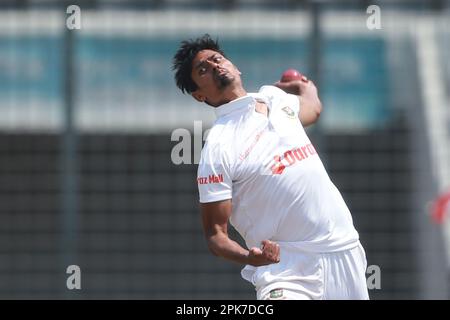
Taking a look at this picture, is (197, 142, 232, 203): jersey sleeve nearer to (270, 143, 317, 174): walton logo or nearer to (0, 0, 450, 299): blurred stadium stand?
(270, 143, 317, 174): walton logo

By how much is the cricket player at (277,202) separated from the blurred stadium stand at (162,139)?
108 inches

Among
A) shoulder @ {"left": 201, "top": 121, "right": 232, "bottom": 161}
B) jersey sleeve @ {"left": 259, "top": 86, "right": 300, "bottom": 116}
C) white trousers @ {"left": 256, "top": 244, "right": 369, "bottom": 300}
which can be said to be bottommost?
white trousers @ {"left": 256, "top": 244, "right": 369, "bottom": 300}

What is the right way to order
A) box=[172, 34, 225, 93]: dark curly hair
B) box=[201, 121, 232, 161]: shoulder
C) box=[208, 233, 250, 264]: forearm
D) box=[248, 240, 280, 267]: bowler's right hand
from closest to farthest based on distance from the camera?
box=[248, 240, 280, 267]: bowler's right hand → box=[208, 233, 250, 264]: forearm → box=[201, 121, 232, 161]: shoulder → box=[172, 34, 225, 93]: dark curly hair

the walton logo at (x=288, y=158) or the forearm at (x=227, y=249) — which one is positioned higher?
the walton logo at (x=288, y=158)

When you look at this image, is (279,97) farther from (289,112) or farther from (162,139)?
(162,139)

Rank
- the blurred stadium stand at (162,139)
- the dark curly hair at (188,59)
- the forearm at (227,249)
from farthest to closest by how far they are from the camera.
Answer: the blurred stadium stand at (162,139), the dark curly hair at (188,59), the forearm at (227,249)

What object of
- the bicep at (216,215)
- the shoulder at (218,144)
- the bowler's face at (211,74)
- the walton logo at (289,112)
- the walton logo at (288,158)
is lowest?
the bicep at (216,215)

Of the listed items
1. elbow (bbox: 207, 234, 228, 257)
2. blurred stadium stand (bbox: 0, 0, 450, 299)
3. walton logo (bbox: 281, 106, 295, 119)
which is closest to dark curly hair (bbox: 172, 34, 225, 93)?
walton logo (bbox: 281, 106, 295, 119)

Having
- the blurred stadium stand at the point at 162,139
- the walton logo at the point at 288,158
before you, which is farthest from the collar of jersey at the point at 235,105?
the blurred stadium stand at the point at 162,139

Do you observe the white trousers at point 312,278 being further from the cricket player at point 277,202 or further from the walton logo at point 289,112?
the walton logo at point 289,112

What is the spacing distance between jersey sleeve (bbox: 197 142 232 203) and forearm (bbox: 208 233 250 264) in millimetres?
169

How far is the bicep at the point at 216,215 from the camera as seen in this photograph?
6.08 m

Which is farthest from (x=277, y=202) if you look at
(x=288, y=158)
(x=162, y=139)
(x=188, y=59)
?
(x=162, y=139)

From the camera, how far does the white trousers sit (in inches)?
242
